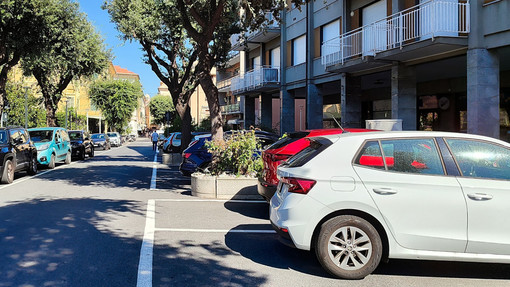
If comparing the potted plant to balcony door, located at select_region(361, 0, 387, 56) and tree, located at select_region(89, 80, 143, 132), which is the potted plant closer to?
balcony door, located at select_region(361, 0, 387, 56)

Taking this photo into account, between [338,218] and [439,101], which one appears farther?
[439,101]

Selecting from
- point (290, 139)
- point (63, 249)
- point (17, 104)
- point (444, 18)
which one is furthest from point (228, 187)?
point (17, 104)

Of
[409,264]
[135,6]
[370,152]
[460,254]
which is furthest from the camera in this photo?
[135,6]

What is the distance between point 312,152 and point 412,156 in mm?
1114

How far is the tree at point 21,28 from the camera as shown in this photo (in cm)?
1568

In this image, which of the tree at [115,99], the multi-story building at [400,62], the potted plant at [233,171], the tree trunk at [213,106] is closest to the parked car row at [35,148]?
the tree trunk at [213,106]

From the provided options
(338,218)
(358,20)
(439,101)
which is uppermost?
(358,20)

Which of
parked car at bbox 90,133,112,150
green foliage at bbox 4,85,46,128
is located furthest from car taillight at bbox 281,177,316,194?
parked car at bbox 90,133,112,150

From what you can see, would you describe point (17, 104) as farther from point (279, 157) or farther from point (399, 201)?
point (399, 201)

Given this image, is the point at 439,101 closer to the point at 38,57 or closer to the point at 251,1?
the point at 251,1

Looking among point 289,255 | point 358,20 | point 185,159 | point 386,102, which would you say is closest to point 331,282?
point 289,255

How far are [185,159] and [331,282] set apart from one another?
8.26 meters

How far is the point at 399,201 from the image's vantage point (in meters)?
4.43

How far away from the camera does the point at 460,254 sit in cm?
438
